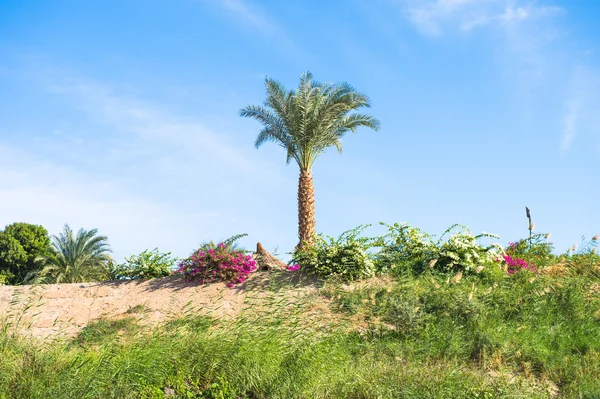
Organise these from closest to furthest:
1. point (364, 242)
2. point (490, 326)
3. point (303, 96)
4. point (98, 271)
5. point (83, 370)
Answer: point (83, 370), point (490, 326), point (364, 242), point (303, 96), point (98, 271)

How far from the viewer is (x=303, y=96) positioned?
23906 millimetres

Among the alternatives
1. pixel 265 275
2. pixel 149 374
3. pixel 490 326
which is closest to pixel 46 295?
pixel 265 275

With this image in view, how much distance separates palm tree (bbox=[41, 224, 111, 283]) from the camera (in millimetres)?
31094

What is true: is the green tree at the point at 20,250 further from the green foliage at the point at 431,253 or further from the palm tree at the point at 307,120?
the green foliage at the point at 431,253

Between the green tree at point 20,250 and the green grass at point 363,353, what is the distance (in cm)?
2999

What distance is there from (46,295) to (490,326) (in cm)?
1175

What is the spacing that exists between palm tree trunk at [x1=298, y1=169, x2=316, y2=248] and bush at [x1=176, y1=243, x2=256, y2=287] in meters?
8.33

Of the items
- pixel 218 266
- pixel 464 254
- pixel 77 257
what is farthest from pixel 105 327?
pixel 77 257

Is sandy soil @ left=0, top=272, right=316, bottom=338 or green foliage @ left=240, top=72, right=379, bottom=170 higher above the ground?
green foliage @ left=240, top=72, right=379, bottom=170

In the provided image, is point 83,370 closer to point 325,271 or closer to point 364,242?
point 325,271

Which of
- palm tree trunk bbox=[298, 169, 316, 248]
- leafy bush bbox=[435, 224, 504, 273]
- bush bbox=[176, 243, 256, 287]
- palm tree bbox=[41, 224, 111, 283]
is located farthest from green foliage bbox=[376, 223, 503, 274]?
palm tree bbox=[41, 224, 111, 283]

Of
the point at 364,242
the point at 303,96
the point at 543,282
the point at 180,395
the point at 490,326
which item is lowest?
the point at 180,395

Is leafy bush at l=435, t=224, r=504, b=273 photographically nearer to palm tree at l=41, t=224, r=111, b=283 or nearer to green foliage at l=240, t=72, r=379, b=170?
green foliage at l=240, t=72, r=379, b=170

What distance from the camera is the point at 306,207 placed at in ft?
76.3
